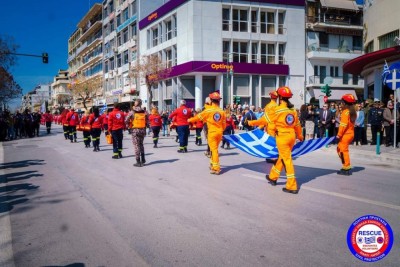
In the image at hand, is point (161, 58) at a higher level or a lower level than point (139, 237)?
higher

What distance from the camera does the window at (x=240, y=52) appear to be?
3738 cm

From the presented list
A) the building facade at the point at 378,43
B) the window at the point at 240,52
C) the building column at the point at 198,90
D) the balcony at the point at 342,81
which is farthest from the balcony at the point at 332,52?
the building facade at the point at 378,43

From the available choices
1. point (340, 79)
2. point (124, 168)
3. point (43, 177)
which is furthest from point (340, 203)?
point (340, 79)

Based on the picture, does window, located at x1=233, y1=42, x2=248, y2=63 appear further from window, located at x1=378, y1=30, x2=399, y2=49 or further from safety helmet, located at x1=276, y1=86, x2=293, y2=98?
safety helmet, located at x1=276, y1=86, x2=293, y2=98

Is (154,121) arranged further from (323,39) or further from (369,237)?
(323,39)

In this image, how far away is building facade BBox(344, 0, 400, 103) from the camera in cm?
2100

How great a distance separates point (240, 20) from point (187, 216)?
116 feet

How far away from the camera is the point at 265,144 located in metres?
8.78

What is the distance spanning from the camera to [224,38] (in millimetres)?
36594

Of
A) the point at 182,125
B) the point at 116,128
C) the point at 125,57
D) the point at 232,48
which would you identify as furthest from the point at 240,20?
the point at 116,128

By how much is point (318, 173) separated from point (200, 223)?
4967 mm

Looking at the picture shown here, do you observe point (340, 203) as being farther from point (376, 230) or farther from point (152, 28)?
point (152, 28)

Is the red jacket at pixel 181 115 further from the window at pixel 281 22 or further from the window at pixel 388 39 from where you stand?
the window at pixel 281 22

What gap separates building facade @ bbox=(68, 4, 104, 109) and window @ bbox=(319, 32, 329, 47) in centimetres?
3914
